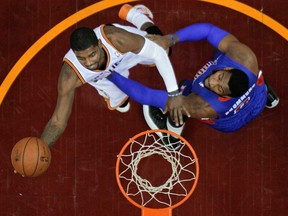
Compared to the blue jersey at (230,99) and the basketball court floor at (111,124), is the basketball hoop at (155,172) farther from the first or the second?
the blue jersey at (230,99)

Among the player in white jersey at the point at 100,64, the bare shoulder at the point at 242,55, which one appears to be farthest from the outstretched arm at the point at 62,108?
the bare shoulder at the point at 242,55

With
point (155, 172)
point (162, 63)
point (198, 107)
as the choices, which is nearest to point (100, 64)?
point (162, 63)

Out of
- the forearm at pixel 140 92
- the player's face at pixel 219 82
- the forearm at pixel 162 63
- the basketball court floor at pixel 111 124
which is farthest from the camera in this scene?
the basketball court floor at pixel 111 124

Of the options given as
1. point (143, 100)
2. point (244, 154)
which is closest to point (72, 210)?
point (143, 100)

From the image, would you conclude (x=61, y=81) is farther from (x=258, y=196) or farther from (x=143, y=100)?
(x=258, y=196)

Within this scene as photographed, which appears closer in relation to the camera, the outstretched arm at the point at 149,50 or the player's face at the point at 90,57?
the player's face at the point at 90,57

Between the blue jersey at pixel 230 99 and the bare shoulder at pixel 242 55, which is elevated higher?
the bare shoulder at pixel 242 55

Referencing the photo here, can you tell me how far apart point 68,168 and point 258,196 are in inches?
88.3

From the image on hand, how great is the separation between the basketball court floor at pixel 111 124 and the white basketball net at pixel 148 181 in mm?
170

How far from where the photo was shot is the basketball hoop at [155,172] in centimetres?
539

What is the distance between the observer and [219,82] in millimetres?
4262

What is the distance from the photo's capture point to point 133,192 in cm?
543

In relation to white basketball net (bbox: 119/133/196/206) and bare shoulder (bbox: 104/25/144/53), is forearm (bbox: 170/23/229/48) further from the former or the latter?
white basketball net (bbox: 119/133/196/206)

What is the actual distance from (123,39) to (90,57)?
46 centimetres
